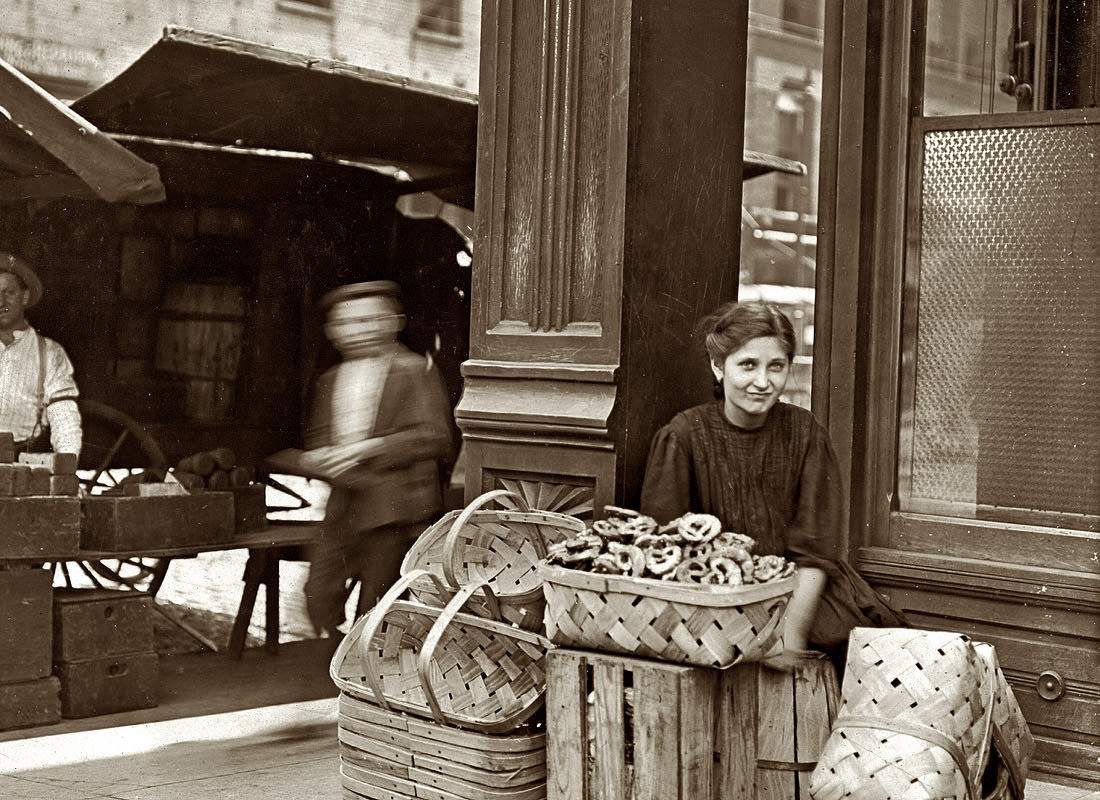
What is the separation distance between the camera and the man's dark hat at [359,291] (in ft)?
21.2

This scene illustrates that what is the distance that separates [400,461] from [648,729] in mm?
3170

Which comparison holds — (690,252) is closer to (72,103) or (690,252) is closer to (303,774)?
(303,774)

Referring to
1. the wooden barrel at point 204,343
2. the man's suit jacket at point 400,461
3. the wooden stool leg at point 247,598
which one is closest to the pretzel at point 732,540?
the man's suit jacket at point 400,461

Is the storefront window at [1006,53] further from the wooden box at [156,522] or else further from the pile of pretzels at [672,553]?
the wooden box at [156,522]

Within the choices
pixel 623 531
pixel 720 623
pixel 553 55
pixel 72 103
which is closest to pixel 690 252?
pixel 553 55

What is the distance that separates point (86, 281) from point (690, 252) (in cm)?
291

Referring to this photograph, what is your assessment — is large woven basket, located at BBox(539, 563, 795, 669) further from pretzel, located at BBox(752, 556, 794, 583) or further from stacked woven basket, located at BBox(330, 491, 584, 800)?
stacked woven basket, located at BBox(330, 491, 584, 800)

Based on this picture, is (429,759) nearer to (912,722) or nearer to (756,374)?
(912,722)

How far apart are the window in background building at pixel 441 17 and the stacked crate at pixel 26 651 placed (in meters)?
2.90

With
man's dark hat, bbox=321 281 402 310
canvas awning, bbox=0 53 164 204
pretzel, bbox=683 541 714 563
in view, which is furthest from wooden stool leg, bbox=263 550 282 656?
pretzel, bbox=683 541 714 563

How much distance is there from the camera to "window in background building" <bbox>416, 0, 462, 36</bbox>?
5988mm

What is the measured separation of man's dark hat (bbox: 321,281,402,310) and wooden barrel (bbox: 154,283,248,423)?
57cm

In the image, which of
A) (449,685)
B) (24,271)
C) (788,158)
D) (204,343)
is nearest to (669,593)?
(449,685)

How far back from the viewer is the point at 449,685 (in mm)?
3520
